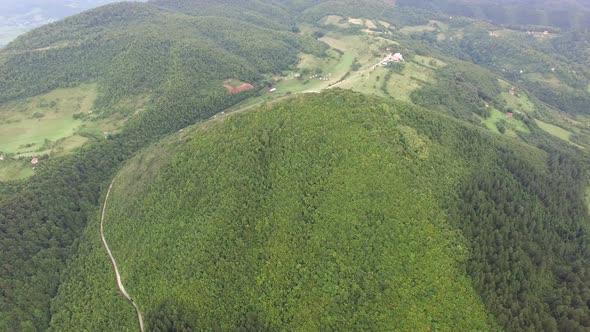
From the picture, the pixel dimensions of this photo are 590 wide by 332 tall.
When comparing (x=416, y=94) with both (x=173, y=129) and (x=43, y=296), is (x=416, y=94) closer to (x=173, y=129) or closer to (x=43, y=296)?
(x=173, y=129)

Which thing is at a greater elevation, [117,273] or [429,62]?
[429,62]

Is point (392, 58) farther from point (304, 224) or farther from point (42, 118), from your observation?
point (42, 118)

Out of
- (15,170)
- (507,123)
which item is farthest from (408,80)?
(15,170)

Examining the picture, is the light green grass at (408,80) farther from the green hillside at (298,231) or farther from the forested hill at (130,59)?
the forested hill at (130,59)

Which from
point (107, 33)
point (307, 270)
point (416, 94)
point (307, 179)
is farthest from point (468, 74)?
point (107, 33)

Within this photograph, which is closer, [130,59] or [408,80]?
[408,80]

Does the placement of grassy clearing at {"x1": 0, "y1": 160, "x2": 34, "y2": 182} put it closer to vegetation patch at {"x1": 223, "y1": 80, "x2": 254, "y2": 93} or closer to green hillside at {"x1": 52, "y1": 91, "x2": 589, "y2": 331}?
green hillside at {"x1": 52, "y1": 91, "x2": 589, "y2": 331}
